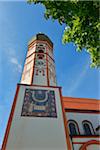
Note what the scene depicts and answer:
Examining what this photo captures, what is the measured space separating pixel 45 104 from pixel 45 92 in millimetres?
1263

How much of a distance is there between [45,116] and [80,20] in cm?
689

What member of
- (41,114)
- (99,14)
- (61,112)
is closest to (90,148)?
(61,112)

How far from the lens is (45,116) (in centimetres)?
1237

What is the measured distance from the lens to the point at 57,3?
834 cm

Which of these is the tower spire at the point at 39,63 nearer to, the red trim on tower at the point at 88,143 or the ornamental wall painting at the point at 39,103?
the ornamental wall painting at the point at 39,103

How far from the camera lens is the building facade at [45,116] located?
10.9 m

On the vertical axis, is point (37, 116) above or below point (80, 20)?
below

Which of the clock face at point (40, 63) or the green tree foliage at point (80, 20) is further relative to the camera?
the clock face at point (40, 63)

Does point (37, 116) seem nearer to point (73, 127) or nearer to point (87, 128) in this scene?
point (73, 127)

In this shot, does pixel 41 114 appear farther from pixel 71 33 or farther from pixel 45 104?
pixel 71 33

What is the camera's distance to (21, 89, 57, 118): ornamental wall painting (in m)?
12.5

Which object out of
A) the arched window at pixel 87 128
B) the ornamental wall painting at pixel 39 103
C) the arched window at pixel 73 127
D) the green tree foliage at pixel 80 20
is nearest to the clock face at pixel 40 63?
the ornamental wall painting at pixel 39 103

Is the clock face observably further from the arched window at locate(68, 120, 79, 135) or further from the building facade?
the arched window at locate(68, 120, 79, 135)

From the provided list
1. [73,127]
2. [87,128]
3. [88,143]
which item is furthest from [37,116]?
[87,128]
